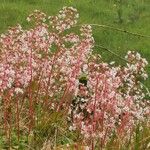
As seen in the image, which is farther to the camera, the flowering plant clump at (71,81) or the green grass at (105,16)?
the green grass at (105,16)

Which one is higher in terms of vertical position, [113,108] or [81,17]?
[113,108]

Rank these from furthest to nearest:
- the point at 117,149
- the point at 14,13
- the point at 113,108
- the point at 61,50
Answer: the point at 14,13 → the point at 61,50 → the point at 117,149 → the point at 113,108

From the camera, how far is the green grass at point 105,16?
16.0 metres

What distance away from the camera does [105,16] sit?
59.4 feet

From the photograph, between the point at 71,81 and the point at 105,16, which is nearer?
the point at 71,81

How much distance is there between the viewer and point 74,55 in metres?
7.67

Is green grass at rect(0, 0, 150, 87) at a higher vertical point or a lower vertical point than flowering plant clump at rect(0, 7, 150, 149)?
lower

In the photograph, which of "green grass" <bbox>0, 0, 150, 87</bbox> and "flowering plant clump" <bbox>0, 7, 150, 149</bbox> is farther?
"green grass" <bbox>0, 0, 150, 87</bbox>

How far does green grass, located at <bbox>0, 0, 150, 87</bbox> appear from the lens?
15973 mm

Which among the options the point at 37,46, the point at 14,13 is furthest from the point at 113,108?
the point at 14,13

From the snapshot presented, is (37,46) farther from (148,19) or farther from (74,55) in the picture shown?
(148,19)

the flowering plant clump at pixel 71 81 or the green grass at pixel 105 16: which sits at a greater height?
the flowering plant clump at pixel 71 81

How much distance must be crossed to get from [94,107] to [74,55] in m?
2.06

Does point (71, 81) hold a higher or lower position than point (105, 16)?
higher
